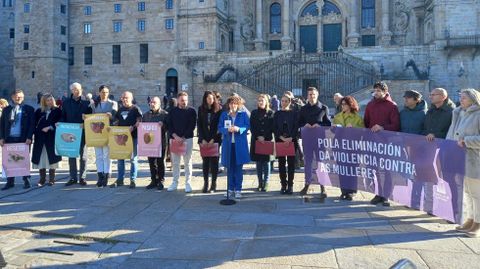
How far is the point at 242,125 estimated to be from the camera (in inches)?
313

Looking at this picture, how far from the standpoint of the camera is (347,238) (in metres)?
5.63

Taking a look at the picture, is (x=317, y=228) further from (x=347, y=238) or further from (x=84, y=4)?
(x=84, y=4)

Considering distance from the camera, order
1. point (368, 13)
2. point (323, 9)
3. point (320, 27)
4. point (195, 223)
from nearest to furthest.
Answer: point (195, 223) → point (368, 13) → point (320, 27) → point (323, 9)

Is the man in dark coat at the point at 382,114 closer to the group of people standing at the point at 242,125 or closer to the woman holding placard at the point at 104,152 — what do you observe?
the group of people standing at the point at 242,125

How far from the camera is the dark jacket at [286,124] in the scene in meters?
8.16

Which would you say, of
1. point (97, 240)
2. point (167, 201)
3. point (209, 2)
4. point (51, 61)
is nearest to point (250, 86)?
point (209, 2)

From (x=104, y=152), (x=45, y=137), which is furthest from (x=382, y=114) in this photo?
(x=45, y=137)

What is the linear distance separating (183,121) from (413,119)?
448 centimetres

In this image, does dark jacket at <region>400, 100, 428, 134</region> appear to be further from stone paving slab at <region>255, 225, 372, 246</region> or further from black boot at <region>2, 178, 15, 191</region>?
black boot at <region>2, 178, 15, 191</region>

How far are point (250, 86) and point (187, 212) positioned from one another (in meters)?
25.4

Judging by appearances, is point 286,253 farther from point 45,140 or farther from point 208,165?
point 45,140

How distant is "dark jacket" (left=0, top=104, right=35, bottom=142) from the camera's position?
905 cm

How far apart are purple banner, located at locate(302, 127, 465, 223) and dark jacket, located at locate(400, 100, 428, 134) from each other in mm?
574

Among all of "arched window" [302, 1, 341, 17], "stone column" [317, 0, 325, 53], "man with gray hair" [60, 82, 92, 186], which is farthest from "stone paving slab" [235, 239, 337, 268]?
"arched window" [302, 1, 341, 17]
